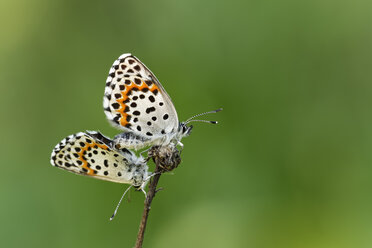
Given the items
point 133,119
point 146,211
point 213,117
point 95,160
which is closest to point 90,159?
point 95,160

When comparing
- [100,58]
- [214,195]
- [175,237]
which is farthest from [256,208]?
[100,58]

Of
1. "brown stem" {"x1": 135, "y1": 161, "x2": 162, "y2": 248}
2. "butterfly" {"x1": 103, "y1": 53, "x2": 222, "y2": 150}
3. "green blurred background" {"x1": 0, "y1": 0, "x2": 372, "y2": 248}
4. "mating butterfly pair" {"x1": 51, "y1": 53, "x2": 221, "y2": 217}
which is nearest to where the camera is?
"brown stem" {"x1": 135, "y1": 161, "x2": 162, "y2": 248}

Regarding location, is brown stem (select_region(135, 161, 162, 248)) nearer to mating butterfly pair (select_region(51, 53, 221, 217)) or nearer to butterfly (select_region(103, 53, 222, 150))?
mating butterfly pair (select_region(51, 53, 221, 217))

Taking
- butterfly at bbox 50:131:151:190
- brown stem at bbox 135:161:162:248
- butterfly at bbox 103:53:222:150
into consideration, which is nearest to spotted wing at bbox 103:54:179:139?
butterfly at bbox 103:53:222:150

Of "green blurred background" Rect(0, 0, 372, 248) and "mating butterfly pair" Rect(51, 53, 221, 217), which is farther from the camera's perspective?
"green blurred background" Rect(0, 0, 372, 248)

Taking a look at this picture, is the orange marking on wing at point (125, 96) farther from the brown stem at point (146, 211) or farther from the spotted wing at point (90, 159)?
the brown stem at point (146, 211)

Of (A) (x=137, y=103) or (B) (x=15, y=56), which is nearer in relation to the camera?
(A) (x=137, y=103)

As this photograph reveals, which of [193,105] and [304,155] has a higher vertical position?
[193,105]

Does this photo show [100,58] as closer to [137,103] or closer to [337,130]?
[137,103]
